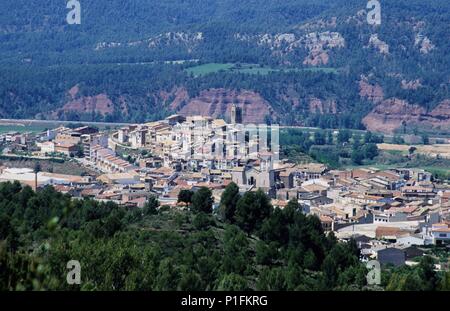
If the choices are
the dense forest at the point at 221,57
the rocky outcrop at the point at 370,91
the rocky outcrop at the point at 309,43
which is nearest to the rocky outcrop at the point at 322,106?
the dense forest at the point at 221,57

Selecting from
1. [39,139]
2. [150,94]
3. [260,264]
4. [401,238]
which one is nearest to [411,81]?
[150,94]

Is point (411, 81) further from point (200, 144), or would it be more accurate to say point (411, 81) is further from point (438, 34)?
point (200, 144)

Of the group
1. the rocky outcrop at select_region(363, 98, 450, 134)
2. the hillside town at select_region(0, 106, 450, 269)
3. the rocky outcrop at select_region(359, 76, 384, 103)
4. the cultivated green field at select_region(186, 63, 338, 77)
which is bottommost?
the hillside town at select_region(0, 106, 450, 269)

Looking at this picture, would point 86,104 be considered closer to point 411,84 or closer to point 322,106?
point 322,106

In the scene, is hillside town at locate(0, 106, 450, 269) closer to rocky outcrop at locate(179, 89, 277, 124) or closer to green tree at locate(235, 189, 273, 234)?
green tree at locate(235, 189, 273, 234)

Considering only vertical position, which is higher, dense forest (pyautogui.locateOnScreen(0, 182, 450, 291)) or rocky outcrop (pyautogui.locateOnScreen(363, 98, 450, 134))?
rocky outcrop (pyautogui.locateOnScreen(363, 98, 450, 134))

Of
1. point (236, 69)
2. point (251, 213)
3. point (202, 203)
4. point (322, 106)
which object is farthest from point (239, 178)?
point (236, 69)

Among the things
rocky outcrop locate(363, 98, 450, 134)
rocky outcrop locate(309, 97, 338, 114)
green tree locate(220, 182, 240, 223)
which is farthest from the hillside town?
rocky outcrop locate(309, 97, 338, 114)

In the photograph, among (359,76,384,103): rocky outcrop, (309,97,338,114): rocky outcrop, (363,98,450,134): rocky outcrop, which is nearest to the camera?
(363,98,450,134): rocky outcrop
